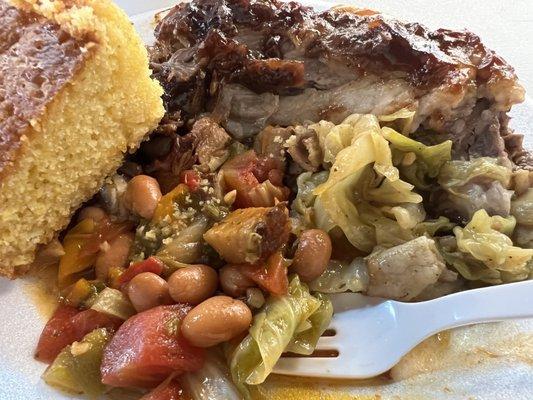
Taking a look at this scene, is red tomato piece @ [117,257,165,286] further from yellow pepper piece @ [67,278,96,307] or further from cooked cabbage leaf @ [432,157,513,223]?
cooked cabbage leaf @ [432,157,513,223]

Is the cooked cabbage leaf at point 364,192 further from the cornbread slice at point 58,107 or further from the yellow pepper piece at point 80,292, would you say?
the yellow pepper piece at point 80,292

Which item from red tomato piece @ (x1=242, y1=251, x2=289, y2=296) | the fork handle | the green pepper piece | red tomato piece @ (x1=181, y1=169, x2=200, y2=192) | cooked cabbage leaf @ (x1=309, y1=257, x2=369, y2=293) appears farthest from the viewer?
red tomato piece @ (x1=181, y1=169, x2=200, y2=192)

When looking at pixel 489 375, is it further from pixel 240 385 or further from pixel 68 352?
pixel 68 352

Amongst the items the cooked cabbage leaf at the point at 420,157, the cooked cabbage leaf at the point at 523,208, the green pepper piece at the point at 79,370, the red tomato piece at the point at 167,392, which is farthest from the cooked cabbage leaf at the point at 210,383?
the cooked cabbage leaf at the point at 523,208

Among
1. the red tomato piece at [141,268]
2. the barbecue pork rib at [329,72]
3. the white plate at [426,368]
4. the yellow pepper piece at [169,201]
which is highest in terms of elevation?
the barbecue pork rib at [329,72]

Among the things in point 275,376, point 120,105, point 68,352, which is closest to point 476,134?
point 275,376

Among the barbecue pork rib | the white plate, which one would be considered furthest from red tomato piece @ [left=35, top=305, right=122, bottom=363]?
the barbecue pork rib
